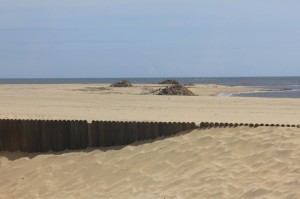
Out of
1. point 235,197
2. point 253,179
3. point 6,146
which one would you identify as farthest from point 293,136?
point 6,146

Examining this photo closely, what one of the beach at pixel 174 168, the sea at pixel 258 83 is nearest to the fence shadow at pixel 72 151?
the beach at pixel 174 168

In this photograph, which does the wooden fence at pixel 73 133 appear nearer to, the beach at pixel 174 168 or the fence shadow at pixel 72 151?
the fence shadow at pixel 72 151

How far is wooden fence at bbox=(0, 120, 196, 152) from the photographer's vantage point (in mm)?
11453

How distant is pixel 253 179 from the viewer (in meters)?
8.10

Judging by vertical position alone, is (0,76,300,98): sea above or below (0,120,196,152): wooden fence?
below

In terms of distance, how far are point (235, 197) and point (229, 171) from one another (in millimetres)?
1110

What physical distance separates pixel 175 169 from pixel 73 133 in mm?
3419

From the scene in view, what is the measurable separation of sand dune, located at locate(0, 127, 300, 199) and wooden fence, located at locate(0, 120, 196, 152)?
1.09ft

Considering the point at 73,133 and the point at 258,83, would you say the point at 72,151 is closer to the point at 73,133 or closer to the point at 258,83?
the point at 73,133

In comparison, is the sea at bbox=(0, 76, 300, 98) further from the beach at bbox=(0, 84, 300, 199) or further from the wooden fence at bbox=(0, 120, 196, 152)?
the beach at bbox=(0, 84, 300, 199)

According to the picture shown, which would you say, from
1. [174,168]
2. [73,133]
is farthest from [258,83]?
[174,168]

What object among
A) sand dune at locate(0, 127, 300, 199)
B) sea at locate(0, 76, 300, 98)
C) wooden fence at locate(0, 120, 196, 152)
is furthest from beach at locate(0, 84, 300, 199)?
sea at locate(0, 76, 300, 98)

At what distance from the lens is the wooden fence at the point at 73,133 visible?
451 inches

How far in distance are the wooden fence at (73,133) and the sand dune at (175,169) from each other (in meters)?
0.33
